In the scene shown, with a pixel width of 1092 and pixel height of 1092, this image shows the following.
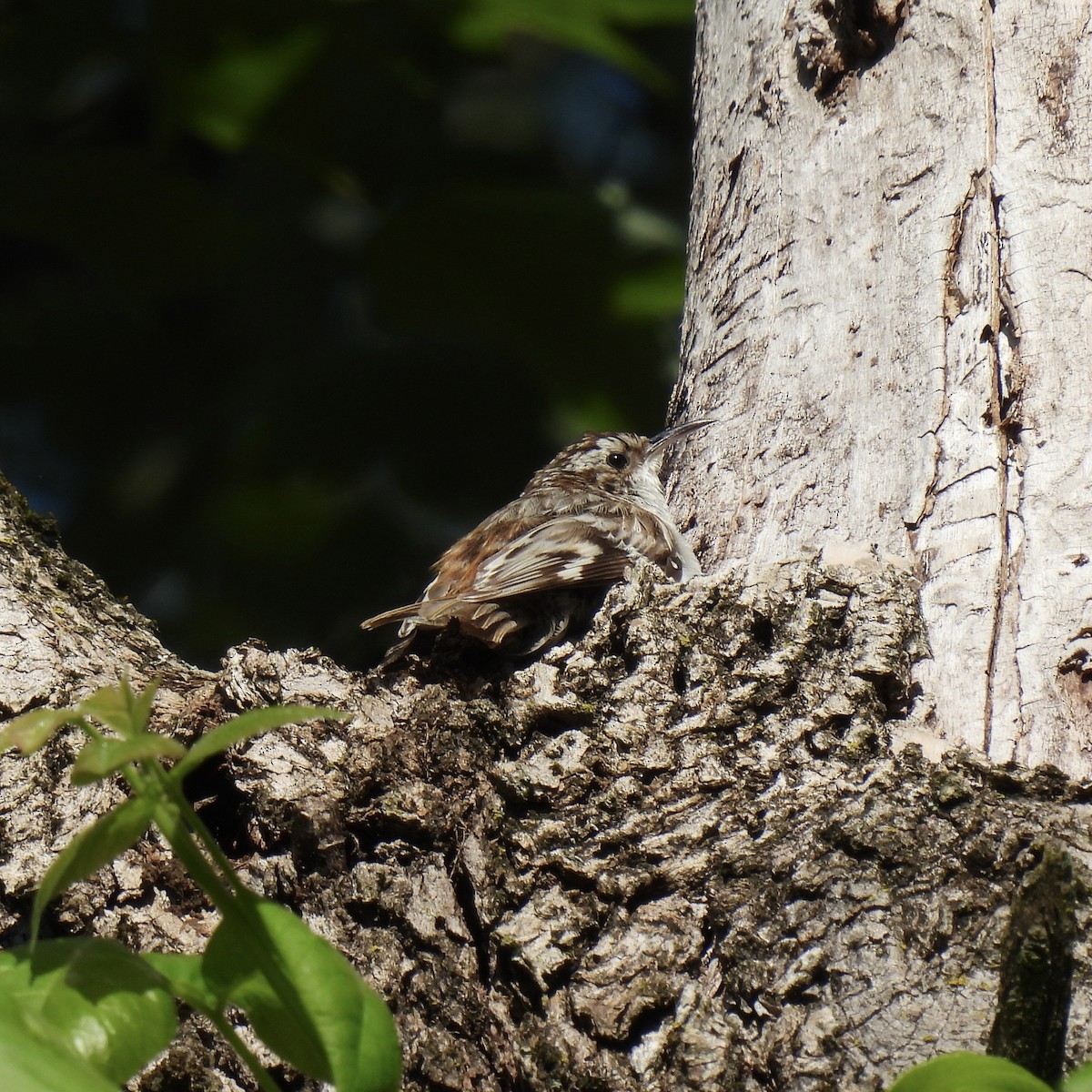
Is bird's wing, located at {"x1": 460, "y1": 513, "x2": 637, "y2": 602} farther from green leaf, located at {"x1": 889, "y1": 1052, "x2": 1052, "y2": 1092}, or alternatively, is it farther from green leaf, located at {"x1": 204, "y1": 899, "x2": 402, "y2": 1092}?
green leaf, located at {"x1": 889, "y1": 1052, "x2": 1052, "y2": 1092}

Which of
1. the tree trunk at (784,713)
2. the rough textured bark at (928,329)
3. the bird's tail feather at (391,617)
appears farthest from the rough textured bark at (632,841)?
the bird's tail feather at (391,617)

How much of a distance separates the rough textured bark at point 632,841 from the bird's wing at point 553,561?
1029mm

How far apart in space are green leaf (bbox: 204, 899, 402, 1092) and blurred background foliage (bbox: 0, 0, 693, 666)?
3.63 metres

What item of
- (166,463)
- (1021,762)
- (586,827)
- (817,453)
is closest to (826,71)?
(817,453)

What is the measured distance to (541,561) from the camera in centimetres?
371

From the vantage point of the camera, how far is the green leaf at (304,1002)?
1.00 m

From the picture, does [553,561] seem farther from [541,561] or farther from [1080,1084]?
[1080,1084]

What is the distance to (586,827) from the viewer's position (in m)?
2.08

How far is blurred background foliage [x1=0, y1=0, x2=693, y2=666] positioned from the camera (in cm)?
462

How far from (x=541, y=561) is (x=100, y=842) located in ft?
9.11

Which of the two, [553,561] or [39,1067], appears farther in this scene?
[553,561]

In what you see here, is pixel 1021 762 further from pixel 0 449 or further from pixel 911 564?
pixel 0 449

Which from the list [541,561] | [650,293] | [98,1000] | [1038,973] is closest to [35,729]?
[98,1000]

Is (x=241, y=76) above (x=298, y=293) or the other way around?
the other way around
